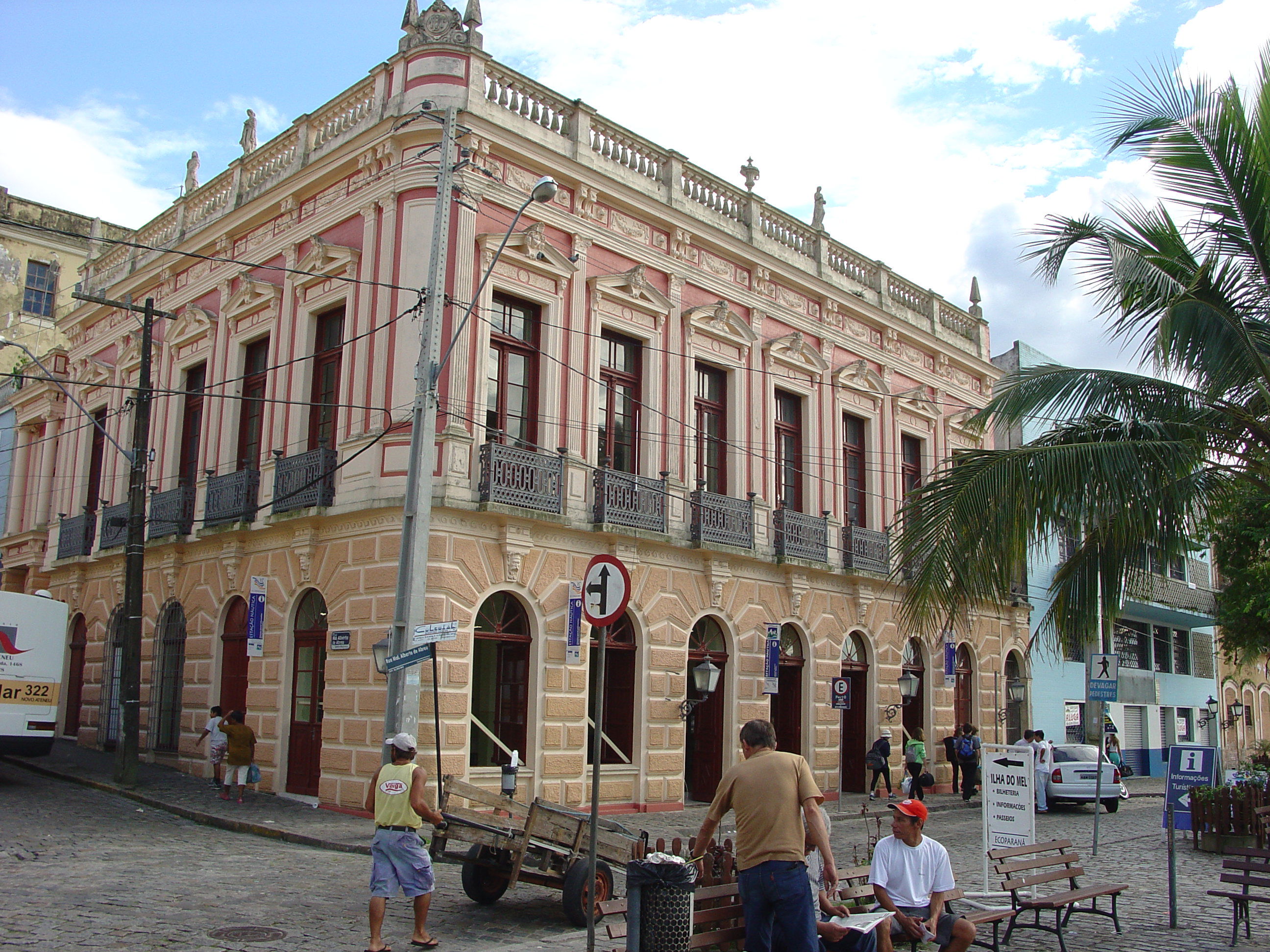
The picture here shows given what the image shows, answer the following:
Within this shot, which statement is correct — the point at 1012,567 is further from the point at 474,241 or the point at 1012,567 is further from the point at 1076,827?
the point at 1076,827

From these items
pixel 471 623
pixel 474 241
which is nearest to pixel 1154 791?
pixel 471 623

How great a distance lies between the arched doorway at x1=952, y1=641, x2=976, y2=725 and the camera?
26938 millimetres

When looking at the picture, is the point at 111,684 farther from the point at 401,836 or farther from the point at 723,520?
the point at 401,836

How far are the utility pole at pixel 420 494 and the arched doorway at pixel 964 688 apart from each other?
52.4 ft

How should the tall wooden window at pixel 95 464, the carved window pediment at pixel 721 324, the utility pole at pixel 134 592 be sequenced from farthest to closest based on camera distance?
1. the tall wooden window at pixel 95 464
2. the carved window pediment at pixel 721 324
3. the utility pole at pixel 134 592

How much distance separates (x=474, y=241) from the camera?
16875 millimetres

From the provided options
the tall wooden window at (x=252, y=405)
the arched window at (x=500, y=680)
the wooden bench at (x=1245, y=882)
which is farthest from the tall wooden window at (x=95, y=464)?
the wooden bench at (x=1245, y=882)

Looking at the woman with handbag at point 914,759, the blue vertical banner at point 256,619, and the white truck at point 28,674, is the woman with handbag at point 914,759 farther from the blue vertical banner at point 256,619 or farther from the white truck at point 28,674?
the white truck at point 28,674

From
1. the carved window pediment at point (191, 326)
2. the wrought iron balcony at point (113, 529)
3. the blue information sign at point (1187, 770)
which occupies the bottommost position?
the blue information sign at point (1187, 770)

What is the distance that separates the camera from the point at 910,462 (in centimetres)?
2659

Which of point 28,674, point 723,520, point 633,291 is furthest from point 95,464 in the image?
point 723,520

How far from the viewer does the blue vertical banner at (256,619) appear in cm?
1739

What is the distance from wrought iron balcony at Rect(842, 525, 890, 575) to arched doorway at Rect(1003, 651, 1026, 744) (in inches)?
296

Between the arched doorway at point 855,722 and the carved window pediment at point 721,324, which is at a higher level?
the carved window pediment at point 721,324
